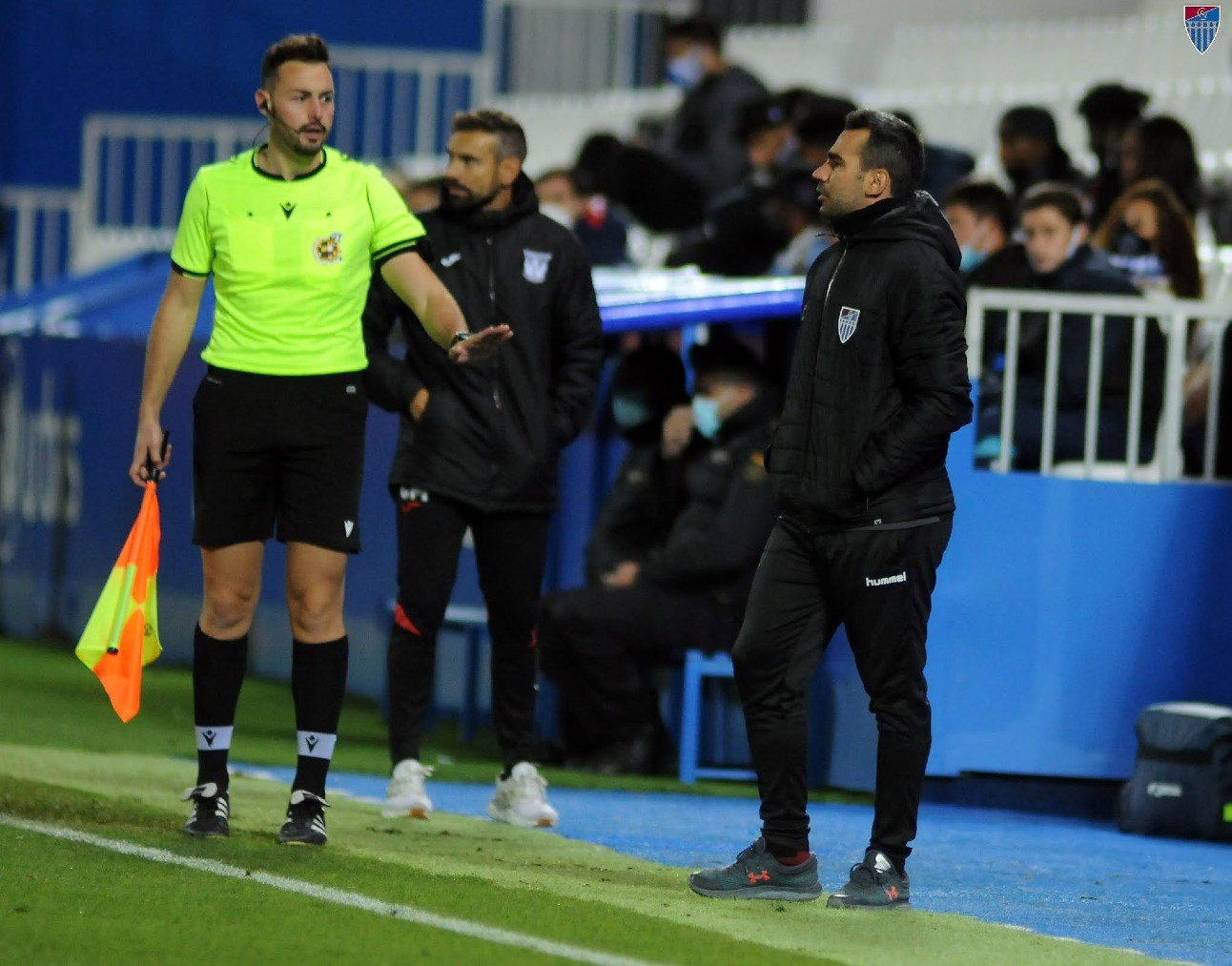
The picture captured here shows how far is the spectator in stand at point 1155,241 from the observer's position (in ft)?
32.3

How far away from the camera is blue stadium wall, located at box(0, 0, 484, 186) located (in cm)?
2095

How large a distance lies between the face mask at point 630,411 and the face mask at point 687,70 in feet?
19.6

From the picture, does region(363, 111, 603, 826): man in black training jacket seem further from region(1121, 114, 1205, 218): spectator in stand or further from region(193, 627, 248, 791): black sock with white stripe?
region(1121, 114, 1205, 218): spectator in stand

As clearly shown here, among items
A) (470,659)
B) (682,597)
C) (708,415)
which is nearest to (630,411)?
(708,415)

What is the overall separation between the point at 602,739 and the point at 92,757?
1940mm

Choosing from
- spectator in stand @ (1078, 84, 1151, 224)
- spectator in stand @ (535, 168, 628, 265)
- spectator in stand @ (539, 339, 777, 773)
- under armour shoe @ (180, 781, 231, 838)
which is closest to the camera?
under armour shoe @ (180, 781, 231, 838)

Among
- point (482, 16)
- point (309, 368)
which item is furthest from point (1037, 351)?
point (482, 16)

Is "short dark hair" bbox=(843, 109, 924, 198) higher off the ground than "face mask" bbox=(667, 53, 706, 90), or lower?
lower

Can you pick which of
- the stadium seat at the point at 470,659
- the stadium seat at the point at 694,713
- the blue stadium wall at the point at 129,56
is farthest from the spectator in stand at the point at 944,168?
the blue stadium wall at the point at 129,56

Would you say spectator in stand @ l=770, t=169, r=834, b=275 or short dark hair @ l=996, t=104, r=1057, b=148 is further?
short dark hair @ l=996, t=104, r=1057, b=148

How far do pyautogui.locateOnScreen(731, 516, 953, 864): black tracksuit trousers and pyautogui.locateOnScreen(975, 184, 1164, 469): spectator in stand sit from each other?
3.04 meters

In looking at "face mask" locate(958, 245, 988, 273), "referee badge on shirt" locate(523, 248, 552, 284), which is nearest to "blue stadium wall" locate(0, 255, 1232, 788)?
"face mask" locate(958, 245, 988, 273)

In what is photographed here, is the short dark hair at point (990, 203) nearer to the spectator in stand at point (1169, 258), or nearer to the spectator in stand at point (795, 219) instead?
the spectator in stand at point (1169, 258)

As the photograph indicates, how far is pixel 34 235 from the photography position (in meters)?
20.6
